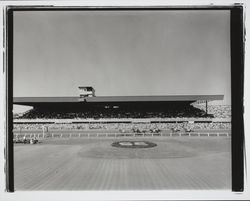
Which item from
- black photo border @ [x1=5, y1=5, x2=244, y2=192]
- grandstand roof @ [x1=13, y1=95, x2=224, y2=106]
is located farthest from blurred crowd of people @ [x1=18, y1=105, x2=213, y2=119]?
black photo border @ [x1=5, y1=5, x2=244, y2=192]

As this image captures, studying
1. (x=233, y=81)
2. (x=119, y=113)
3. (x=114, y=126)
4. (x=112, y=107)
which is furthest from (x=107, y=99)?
(x=233, y=81)

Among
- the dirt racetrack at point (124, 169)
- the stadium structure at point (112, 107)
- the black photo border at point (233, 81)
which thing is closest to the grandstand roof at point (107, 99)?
the stadium structure at point (112, 107)

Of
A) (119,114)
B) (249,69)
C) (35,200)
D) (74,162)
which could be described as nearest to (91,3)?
(249,69)

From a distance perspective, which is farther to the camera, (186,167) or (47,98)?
(47,98)

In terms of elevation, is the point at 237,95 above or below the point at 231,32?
below

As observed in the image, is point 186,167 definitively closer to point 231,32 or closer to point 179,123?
point 231,32

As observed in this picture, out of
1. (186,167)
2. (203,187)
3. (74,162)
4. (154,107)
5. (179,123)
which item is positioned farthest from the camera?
(154,107)

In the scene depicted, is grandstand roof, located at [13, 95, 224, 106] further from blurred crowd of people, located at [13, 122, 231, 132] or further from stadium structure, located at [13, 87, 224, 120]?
blurred crowd of people, located at [13, 122, 231, 132]
